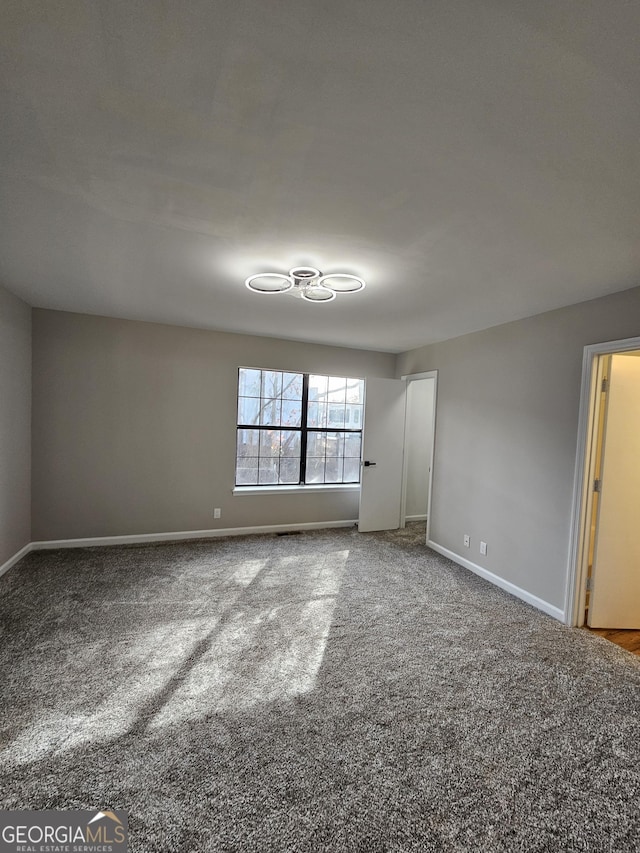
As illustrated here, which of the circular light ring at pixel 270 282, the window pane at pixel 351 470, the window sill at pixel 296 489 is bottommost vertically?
the window sill at pixel 296 489

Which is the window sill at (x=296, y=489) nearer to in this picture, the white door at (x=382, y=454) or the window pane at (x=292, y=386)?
the white door at (x=382, y=454)

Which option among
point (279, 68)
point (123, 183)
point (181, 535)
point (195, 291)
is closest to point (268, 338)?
point (195, 291)

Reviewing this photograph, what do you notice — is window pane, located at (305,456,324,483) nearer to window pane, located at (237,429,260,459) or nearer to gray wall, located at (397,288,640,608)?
window pane, located at (237,429,260,459)

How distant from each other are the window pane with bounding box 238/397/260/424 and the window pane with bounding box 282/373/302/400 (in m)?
0.40

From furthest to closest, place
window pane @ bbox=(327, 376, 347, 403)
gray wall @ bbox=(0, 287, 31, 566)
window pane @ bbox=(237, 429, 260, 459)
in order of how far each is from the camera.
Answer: window pane @ bbox=(327, 376, 347, 403), window pane @ bbox=(237, 429, 260, 459), gray wall @ bbox=(0, 287, 31, 566)

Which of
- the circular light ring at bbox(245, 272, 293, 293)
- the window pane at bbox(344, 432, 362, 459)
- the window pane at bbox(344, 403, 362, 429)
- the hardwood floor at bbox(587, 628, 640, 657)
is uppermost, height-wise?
the circular light ring at bbox(245, 272, 293, 293)

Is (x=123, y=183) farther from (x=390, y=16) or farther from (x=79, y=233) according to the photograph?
(x=390, y=16)

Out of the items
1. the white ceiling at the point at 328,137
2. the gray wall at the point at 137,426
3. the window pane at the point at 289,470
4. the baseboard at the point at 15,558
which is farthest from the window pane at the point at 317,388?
the baseboard at the point at 15,558

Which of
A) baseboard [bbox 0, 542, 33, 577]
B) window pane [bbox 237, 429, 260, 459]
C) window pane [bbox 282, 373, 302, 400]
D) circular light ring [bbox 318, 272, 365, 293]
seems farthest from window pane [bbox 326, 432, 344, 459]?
baseboard [bbox 0, 542, 33, 577]

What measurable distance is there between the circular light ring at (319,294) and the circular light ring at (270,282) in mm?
168

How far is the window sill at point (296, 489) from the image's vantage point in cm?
476

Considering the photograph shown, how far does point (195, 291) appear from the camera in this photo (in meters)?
3.06

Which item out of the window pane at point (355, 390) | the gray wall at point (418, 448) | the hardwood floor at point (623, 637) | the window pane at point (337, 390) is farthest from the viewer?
the gray wall at point (418, 448)

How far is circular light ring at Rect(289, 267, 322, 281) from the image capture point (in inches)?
96.4
